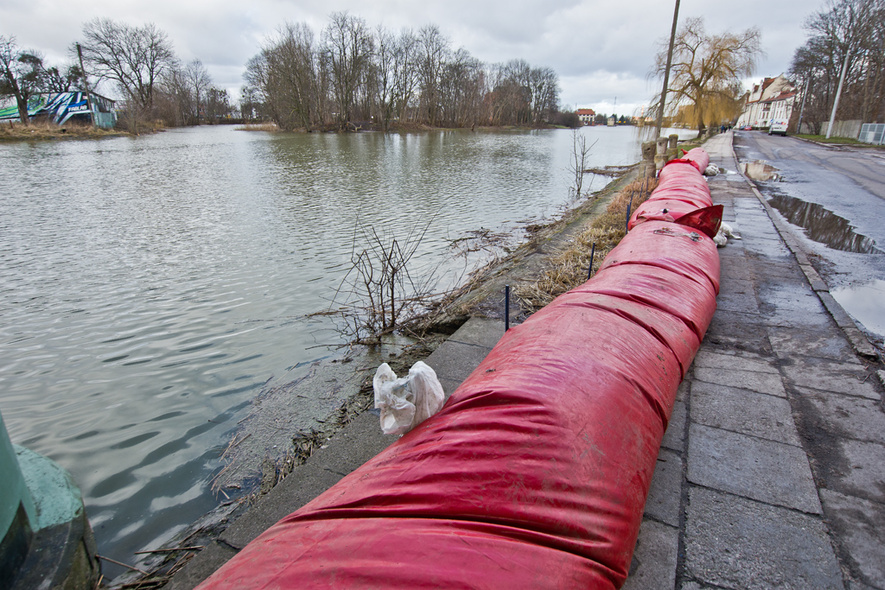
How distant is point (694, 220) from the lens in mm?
4543

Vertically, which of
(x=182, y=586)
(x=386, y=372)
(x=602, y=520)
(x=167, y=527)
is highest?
(x=386, y=372)

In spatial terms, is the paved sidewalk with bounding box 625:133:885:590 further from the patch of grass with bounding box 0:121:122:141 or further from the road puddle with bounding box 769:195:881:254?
the patch of grass with bounding box 0:121:122:141

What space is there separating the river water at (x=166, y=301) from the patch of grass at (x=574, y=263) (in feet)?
5.84

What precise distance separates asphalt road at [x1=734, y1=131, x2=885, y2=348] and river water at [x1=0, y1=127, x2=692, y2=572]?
15.4 feet

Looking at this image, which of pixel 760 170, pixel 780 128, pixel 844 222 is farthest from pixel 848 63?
pixel 844 222

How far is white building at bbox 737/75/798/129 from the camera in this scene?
6126 centimetres

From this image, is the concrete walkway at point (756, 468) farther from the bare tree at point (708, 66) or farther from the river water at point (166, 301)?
the bare tree at point (708, 66)

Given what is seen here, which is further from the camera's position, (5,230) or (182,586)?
(5,230)

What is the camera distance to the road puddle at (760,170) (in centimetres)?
1388

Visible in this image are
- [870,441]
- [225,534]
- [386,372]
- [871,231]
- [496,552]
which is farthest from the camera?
[871,231]

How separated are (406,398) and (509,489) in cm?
53

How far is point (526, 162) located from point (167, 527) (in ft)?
71.1

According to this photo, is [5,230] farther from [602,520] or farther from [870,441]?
[870,441]

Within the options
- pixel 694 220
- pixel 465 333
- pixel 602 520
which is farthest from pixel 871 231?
pixel 602 520
